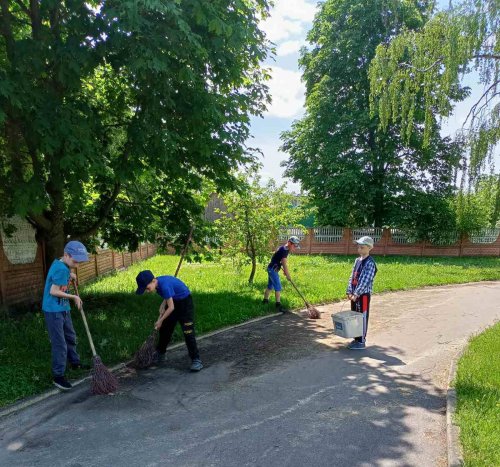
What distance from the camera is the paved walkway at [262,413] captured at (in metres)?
3.55

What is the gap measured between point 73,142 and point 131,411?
3374 millimetres

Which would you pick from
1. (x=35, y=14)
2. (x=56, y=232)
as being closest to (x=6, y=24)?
(x=35, y=14)

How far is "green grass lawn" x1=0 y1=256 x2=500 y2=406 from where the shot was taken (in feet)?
17.7

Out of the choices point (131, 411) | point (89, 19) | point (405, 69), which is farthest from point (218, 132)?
point (405, 69)

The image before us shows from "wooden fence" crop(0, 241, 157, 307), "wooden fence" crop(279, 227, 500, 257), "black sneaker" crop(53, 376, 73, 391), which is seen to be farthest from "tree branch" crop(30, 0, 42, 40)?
"wooden fence" crop(279, 227, 500, 257)

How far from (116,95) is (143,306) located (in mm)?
4366

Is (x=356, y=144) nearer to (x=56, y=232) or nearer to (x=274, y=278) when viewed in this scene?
(x=274, y=278)

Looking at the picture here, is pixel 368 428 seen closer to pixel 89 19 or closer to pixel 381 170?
pixel 89 19

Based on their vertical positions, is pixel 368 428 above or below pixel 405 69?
below

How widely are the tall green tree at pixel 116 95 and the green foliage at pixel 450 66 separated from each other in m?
3.73

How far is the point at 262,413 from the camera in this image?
4285 millimetres

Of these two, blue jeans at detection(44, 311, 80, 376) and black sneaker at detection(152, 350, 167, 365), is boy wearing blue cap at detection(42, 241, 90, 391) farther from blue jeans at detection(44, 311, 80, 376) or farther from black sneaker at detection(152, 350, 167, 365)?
black sneaker at detection(152, 350, 167, 365)

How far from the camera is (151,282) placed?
5070 mm

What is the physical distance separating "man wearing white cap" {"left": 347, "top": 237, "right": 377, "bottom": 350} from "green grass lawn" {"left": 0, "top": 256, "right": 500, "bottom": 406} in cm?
253
